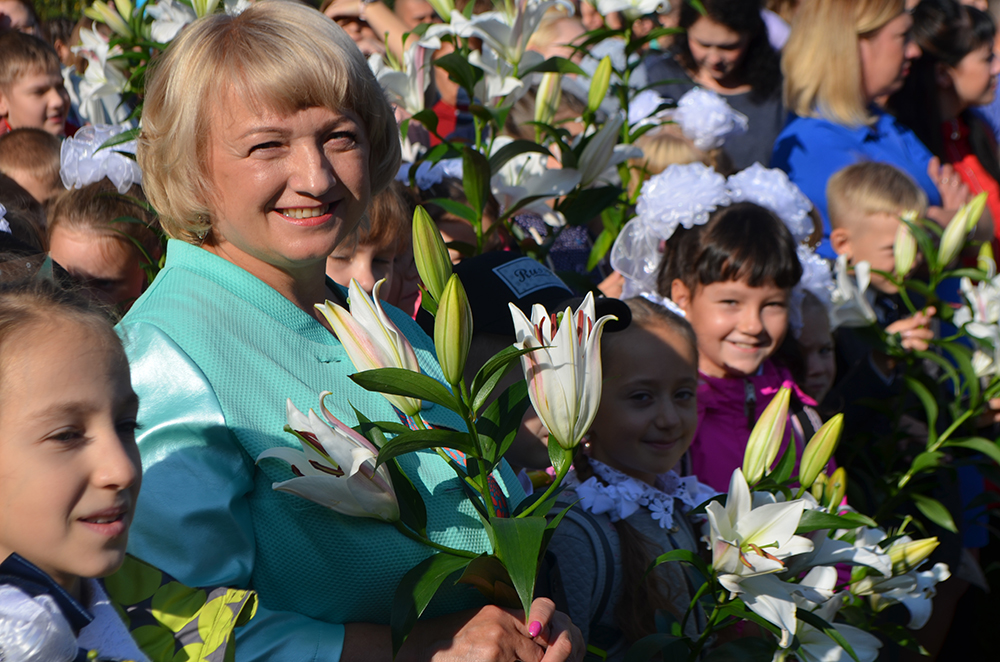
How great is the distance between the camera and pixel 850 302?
2906 mm

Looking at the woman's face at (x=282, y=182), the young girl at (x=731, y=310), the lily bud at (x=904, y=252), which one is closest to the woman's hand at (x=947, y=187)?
the lily bud at (x=904, y=252)

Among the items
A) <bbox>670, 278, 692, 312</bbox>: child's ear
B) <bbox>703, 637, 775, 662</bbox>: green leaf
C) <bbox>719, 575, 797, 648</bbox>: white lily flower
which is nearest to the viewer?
<bbox>719, 575, 797, 648</bbox>: white lily flower

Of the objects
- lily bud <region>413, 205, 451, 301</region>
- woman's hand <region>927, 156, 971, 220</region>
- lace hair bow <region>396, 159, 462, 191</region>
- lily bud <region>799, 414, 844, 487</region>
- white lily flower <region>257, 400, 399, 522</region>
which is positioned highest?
lily bud <region>413, 205, 451, 301</region>

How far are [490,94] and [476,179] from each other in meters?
0.27

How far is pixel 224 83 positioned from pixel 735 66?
3422mm

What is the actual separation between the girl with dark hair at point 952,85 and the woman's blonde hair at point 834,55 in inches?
29.5

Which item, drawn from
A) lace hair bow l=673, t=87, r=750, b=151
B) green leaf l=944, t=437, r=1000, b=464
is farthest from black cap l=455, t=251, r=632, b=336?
lace hair bow l=673, t=87, r=750, b=151

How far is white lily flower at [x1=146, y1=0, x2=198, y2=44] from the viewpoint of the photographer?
7.54 feet

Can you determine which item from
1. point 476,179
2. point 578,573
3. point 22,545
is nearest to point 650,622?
point 578,573

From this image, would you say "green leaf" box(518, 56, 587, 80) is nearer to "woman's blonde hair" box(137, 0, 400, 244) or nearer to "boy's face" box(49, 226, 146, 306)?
"woman's blonde hair" box(137, 0, 400, 244)

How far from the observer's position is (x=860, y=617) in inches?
73.7

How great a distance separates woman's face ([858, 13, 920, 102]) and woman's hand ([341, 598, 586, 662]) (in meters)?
3.59

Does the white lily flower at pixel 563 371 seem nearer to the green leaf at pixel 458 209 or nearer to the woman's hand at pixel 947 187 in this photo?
the green leaf at pixel 458 209

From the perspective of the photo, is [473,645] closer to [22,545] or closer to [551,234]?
[22,545]
